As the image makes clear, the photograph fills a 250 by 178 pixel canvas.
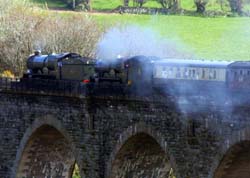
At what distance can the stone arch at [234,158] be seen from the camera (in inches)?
1997

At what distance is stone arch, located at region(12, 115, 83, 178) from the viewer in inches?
2474

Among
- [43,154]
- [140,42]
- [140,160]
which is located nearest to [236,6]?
[140,42]

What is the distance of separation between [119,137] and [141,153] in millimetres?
1801

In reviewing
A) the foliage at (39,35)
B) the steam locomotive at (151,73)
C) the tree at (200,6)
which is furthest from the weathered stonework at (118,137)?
the tree at (200,6)

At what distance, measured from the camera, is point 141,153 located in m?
58.1

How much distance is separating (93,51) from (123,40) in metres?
4.47

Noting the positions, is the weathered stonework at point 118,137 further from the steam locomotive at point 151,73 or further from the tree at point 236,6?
the tree at point 236,6

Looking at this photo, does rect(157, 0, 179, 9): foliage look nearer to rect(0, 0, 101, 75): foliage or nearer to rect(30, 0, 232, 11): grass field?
rect(30, 0, 232, 11): grass field

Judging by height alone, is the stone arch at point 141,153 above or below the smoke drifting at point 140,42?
below

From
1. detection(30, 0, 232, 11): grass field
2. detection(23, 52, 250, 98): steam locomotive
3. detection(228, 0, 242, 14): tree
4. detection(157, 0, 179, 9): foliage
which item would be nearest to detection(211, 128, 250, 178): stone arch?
detection(23, 52, 250, 98): steam locomotive

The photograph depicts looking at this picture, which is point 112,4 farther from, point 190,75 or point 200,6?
point 190,75

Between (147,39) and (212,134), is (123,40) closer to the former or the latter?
(147,39)

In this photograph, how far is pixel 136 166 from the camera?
58.6 m

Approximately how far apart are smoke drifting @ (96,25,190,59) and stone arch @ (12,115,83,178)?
1438 centimetres
